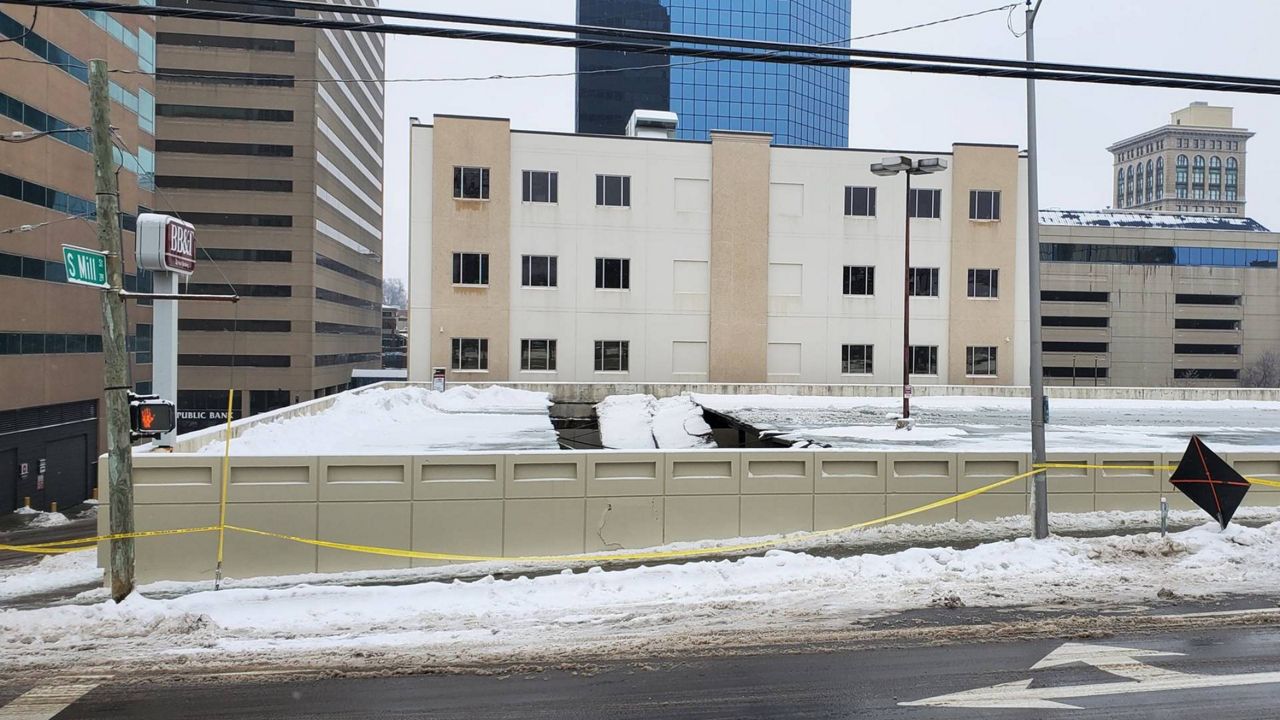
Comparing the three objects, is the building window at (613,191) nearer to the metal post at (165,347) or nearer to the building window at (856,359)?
the building window at (856,359)

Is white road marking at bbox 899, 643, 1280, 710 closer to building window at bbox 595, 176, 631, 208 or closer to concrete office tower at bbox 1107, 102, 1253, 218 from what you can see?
building window at bbox 595, 176, 631, 208

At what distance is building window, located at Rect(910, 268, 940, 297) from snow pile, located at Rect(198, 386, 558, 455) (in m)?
20.6

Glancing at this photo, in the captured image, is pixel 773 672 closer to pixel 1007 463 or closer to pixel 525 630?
pixel 525 630

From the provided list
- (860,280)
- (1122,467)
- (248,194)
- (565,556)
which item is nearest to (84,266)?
(565,556)

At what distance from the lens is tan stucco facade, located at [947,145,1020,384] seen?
44.7 m

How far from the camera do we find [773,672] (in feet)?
28.3

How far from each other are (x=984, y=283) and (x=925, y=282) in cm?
300

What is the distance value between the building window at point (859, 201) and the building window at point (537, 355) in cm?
1564

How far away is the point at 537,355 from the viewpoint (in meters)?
42.4

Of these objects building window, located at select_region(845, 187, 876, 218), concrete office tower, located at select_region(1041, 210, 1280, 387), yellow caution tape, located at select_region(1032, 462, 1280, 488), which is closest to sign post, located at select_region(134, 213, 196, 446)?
yellow caution tape, located at select_region(1032, 462, 1280, 488)

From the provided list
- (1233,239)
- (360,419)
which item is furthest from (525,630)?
(1233,239)

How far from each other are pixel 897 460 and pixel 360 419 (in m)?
14.2

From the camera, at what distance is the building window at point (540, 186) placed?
137 ft

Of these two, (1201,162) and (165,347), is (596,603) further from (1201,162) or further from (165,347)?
(1201,162)
